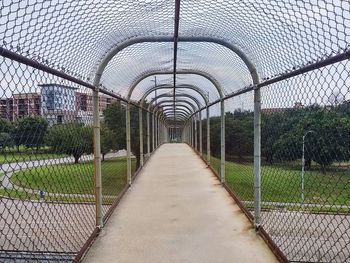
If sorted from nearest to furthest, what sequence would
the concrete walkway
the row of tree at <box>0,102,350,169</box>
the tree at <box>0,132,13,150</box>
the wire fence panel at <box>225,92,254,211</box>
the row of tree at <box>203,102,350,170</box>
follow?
the tree at <box>0,132,13,150</box>
the row of tree at <box>0,102,350,169</box>
the row of tree at <box>203,102,350,170</box>
the concrete walkway
the wire fence panel at <box>225,92,254,211</box>

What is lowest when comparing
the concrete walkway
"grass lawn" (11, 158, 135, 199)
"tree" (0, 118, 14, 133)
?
the concrete walkway

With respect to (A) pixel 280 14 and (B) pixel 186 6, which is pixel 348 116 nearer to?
(A) pixel 280 14

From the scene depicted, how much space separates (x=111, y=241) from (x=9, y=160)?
2056 mm

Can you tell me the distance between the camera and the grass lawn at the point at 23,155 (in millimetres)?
2271

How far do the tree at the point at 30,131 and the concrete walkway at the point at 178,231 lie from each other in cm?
130

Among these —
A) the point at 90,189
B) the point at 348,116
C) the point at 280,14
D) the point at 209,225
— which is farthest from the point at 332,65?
the point at 90,189

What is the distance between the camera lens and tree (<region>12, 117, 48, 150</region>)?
2475 mm

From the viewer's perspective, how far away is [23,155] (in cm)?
254

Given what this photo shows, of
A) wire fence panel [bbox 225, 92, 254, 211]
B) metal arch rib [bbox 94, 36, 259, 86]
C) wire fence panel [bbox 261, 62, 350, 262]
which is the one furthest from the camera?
wire fence panel [bbox 225, 92, 254, 211]

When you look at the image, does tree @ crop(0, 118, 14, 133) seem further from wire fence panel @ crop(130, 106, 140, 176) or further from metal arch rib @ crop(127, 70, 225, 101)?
wire fence panel @ crop(130, 106, 140, 176)

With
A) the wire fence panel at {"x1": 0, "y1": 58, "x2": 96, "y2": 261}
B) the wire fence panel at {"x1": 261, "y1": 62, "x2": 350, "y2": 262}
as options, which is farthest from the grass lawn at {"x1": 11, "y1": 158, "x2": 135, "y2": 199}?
the wire fence panel at {"x1": 261, "y1": 62, "x2": 350, "y2": 262}

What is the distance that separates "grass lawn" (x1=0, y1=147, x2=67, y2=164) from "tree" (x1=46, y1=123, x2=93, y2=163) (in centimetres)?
10

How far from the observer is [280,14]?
357cm

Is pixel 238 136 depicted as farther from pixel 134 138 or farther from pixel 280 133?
pixel 280 133
